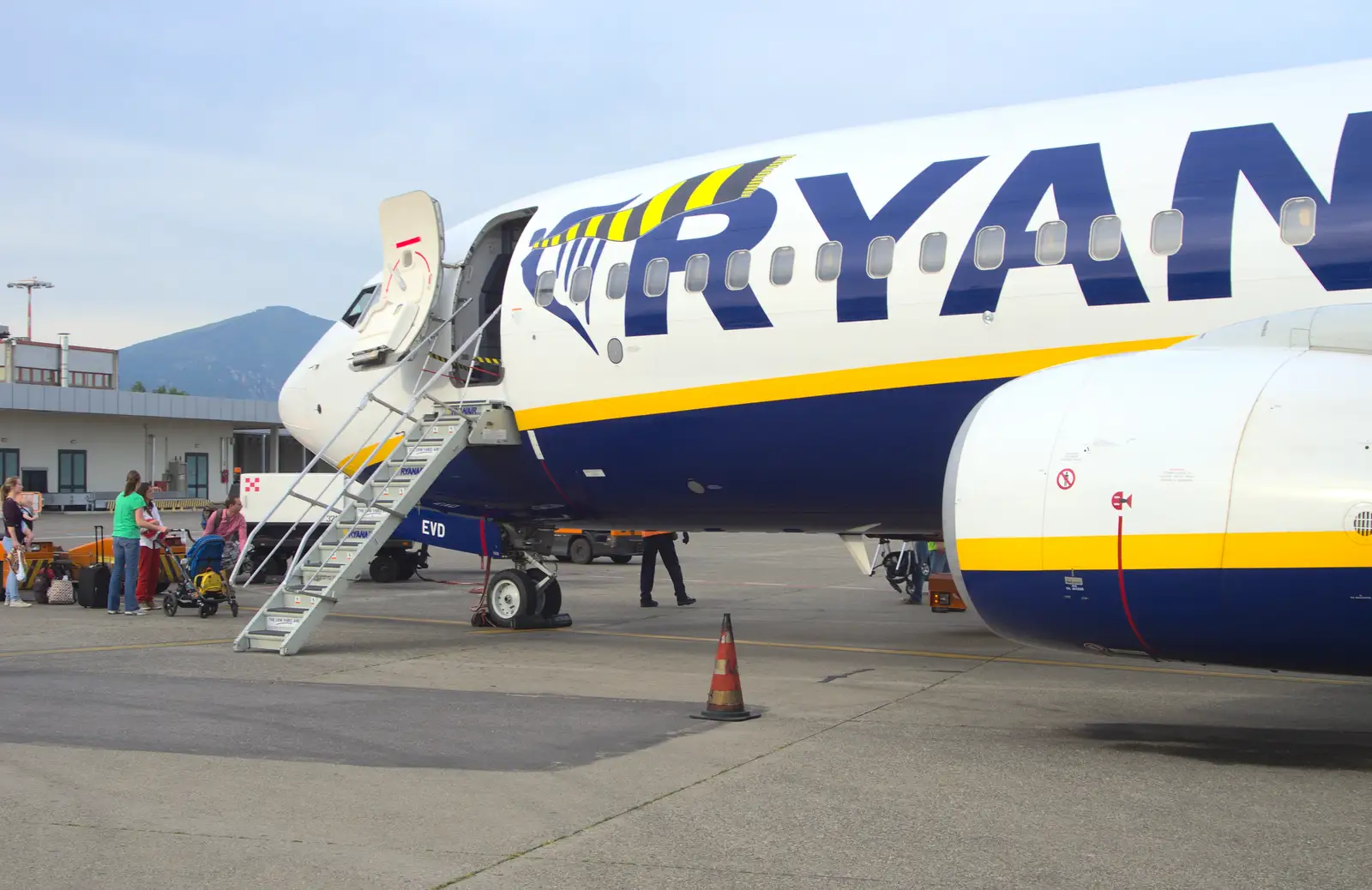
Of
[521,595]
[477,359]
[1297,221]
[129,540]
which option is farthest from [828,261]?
[129,540]

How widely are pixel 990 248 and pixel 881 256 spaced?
112 centimetres

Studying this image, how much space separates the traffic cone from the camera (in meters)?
10.4

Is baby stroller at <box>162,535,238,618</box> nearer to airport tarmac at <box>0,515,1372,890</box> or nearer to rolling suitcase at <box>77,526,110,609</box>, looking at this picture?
rolling suitcase at <box>77,526,110,609</box>

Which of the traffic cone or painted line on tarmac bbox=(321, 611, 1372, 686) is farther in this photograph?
painted line on tarmac bbox=(321, 611, 1372, 686)

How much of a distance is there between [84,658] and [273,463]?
216ft

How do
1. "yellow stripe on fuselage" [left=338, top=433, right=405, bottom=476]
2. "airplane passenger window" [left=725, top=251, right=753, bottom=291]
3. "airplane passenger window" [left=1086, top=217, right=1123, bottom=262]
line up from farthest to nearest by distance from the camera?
"yellow stripe on fuselage" [left=338, top=433, right=405, bottom=476] < "airplane passenger window" [left=725, top=251, right=753, bottom=291] < "airplane passenger window" [left=1086, top=217, right=1123, bottom=262]

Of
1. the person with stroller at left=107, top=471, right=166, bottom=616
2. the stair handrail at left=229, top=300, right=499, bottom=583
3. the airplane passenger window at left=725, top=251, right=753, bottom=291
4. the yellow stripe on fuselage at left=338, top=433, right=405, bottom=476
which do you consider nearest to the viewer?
the airplane passenger window at left=725, top=251, right=753, bottom=291

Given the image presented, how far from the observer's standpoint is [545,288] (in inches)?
603

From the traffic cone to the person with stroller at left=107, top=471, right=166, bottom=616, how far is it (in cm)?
1116

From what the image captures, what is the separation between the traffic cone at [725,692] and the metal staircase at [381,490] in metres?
5.99

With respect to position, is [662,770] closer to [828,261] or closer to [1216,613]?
[1216,613]

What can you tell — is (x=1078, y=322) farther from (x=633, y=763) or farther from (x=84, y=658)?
(x=84, y=658)

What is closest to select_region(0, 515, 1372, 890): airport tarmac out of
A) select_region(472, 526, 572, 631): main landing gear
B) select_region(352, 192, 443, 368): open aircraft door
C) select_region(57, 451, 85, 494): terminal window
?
select_region(472, 526, 572, 631): main landing gear

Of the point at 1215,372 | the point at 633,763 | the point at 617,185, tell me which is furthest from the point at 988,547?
the point at 617,185
